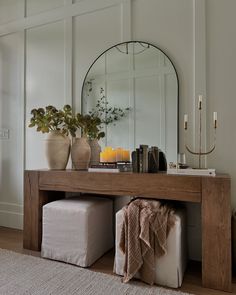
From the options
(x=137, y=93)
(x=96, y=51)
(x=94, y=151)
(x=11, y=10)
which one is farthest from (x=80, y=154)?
(x=11, y=10)

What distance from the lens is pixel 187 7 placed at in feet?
7.26

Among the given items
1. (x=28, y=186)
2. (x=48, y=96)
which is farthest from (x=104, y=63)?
(x=28, y=186)

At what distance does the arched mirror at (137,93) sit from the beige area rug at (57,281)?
1.09 m

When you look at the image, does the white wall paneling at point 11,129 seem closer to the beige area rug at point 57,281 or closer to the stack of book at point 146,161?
the beige area rug at point 57,281

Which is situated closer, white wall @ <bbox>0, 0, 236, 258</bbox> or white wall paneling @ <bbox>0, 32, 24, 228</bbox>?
white wall @ <bbox>0, 0, 236, 258</bbox>

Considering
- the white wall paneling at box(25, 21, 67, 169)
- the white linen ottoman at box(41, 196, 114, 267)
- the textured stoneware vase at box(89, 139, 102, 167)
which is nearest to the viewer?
the white linen ottoman at box(41, 196, 114, 267)

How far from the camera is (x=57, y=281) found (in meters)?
1.71

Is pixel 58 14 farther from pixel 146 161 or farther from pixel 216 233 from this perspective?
pixel 216 233

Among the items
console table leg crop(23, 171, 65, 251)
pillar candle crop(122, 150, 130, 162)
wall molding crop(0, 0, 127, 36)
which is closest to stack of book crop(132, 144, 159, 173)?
pillar candle crop(122, 150, 130, 162)

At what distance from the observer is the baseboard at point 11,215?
2.96 m

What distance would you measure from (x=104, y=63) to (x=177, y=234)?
1.77 m

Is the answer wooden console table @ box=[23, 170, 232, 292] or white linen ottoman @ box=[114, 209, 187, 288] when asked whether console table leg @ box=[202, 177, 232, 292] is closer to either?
wooden console table @ box=[23, 170, 232, 292]

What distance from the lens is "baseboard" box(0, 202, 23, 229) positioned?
2.96 metres

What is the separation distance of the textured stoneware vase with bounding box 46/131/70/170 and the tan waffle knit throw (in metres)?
0.91
